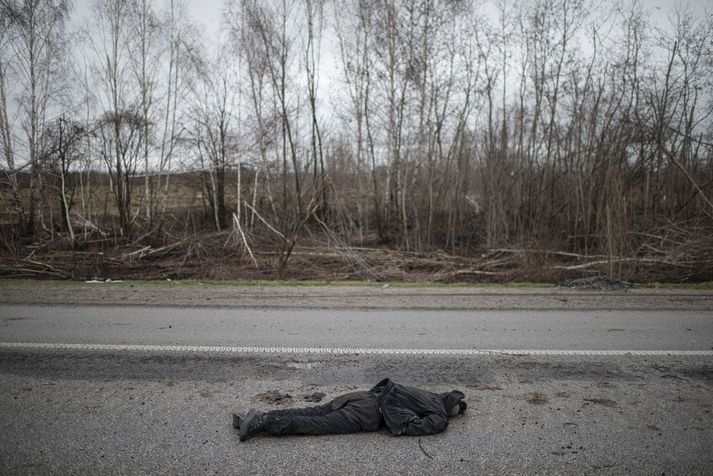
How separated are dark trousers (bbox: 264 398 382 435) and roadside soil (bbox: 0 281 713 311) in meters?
4.52

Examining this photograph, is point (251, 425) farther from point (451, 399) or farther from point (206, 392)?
point (451, 399)

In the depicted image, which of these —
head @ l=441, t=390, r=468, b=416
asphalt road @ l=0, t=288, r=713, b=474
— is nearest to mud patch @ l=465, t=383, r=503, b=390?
asphalt road @ l=0, t=288, r=713, b=474

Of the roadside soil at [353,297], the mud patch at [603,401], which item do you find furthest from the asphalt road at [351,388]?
the roadside soil at [353,297]

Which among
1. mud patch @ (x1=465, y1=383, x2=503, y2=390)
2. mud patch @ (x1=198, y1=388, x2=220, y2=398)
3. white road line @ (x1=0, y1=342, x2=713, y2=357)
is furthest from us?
white road line @ (x1=0, y1=342, x2=713, y2=357)

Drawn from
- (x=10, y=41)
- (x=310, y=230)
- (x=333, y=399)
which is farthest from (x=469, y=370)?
(x=10, y=41)

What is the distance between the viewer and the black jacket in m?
3.64

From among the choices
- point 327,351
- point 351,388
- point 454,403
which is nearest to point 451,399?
point 454,403

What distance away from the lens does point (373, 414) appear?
375cm

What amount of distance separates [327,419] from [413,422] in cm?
70

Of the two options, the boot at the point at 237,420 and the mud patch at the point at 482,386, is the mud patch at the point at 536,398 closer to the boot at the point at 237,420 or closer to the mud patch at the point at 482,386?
the mud patch at the point at 482,386

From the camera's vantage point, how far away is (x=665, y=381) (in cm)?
466

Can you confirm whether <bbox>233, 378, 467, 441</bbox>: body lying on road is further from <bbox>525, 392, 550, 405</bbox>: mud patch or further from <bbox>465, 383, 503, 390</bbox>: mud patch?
<bbox>525, 392, 550, 405</bbox>: mud patch

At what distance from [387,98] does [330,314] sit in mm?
12935

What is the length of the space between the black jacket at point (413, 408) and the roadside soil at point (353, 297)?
435 centimetres
